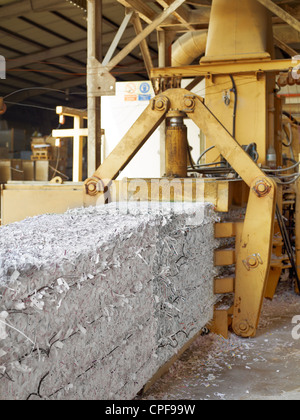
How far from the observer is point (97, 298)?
2303mm

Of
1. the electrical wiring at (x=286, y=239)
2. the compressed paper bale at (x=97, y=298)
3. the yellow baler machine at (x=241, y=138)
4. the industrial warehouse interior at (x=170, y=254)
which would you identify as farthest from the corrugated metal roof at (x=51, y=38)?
the compressed paper bale at (x=97, y=298)

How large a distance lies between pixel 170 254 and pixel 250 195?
1.29 metres

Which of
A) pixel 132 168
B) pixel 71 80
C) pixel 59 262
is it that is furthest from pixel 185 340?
pixel 71 80

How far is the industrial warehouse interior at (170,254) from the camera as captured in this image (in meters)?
2.00

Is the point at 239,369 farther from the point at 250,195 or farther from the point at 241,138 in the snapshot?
the point at 241,138

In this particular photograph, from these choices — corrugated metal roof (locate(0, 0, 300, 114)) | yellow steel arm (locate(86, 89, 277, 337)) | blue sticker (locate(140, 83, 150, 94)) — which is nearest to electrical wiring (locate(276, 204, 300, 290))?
yellow steel arm (locate(86, 89, 277, 337))

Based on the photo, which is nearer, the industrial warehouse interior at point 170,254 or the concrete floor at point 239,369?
the industrial warehouse interior at point 170,254

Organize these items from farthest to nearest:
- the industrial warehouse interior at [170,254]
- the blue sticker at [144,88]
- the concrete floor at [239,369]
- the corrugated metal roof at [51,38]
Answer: the corrugated metal roof at [51,38]
the blue sticker at [144,88]
the concrete floor at [239,369]
the industrial warehouse interior at [170,254]

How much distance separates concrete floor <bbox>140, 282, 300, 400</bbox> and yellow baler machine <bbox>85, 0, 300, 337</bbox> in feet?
0.80

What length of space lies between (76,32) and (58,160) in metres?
4.50

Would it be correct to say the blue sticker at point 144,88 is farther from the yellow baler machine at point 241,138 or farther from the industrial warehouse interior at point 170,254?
the yellow baler machine at point 241,138

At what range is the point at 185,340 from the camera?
3.65m

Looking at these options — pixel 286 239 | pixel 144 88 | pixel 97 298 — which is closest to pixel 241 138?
pixel 286 239

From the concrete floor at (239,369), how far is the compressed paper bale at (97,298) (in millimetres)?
233
